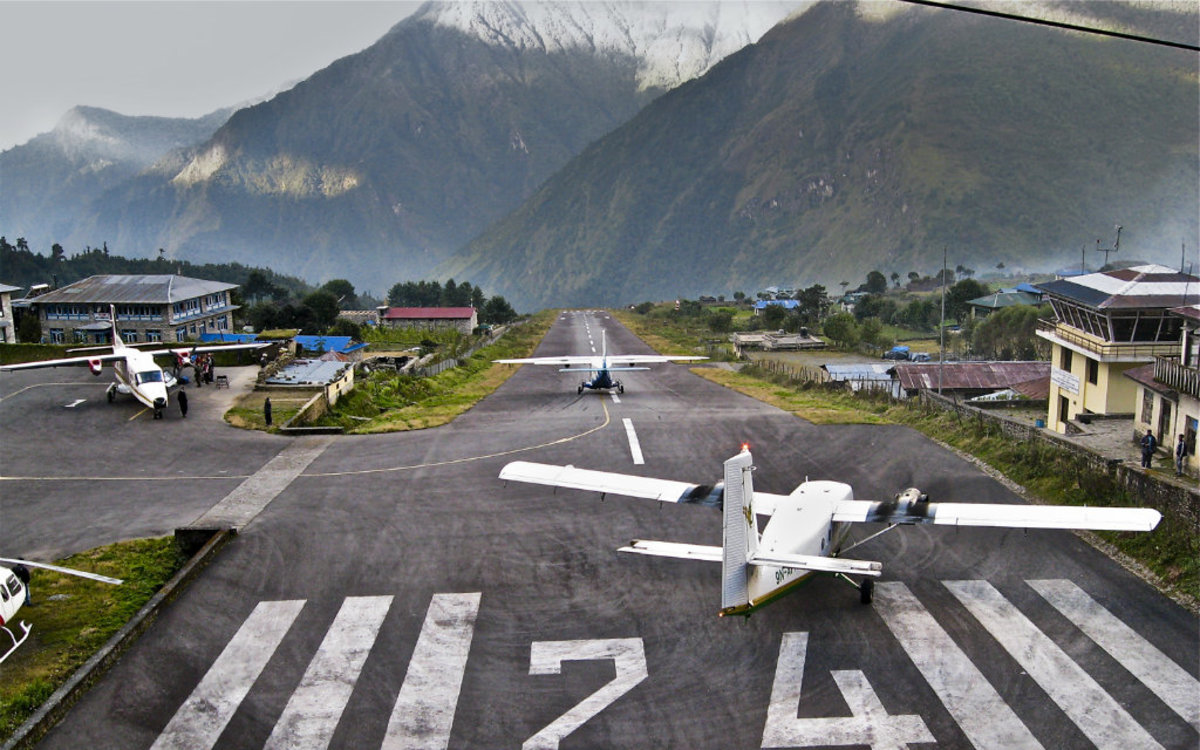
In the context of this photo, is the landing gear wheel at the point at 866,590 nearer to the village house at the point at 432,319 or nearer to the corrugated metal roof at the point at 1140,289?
the corrugated metal roof at the point at 1140,289

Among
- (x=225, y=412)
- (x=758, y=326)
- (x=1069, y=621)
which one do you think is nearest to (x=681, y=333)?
(x=758, y=326)

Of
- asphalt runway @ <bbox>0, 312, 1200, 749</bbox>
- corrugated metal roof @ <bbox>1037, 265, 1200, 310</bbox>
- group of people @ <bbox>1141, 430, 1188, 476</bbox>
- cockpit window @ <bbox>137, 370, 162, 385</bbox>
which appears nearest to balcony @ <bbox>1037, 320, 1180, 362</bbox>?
corrugated metal roof @ <bbox>1037, 265, 1200, 310</bbox>

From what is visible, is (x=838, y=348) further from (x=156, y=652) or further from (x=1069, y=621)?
(x=156, y=652)

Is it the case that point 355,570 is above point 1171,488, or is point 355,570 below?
below

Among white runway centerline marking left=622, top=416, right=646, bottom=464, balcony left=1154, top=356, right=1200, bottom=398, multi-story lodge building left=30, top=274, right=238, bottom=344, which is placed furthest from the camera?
multi-story lodge building left=30, top=274, right=238, bottom=344

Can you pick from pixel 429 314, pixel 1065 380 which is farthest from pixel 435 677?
pixel 429 314

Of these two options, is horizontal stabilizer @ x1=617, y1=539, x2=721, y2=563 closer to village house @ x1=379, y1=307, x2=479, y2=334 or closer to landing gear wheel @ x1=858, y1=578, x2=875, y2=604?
landing gear wheel @ x1=858, y1=578, x2=875, y2=604
